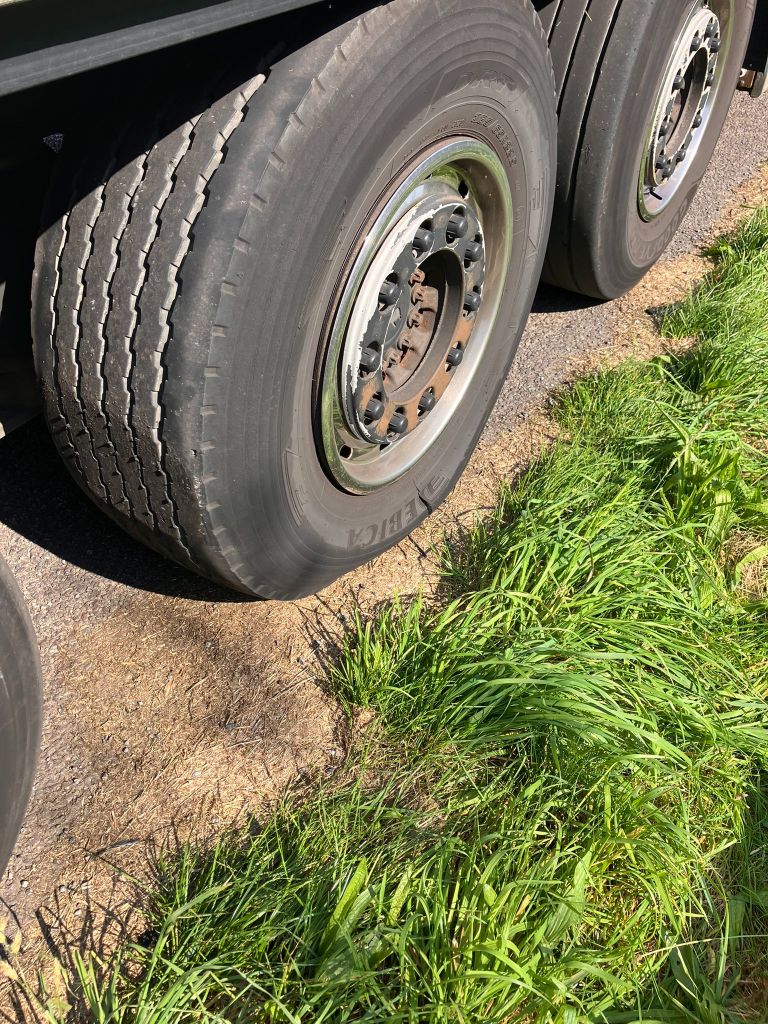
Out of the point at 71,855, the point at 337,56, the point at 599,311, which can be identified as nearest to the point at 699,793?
the point at 71,855

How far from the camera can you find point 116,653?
2.04 meters

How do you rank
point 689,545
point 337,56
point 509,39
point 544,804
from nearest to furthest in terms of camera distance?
point 337,56 < point 544,804 < point 509,39 < point 689,545

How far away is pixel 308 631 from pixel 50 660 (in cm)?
58

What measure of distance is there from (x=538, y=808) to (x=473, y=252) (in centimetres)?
119

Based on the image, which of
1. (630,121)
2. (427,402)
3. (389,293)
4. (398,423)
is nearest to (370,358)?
(389,293)

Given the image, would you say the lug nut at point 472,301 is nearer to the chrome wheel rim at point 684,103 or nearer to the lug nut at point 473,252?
the lug nut at point 473,252

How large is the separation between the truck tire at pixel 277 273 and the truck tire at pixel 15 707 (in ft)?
1.02

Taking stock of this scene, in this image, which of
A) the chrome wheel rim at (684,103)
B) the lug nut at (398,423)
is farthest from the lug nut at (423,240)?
the chrome wheel rim at (684,103)

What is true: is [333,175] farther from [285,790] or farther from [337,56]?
[285,790]

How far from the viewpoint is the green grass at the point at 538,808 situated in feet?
4.86

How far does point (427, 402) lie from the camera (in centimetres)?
215

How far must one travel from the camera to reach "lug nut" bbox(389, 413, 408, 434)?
6.69ft

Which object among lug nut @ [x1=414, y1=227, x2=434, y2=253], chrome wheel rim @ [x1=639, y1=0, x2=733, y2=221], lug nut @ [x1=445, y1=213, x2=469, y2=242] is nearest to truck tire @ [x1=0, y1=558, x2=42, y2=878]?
lug nut @ [x1=414, y1=227, x2=434, y2=253]

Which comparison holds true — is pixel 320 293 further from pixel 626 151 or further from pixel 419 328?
pixel 626 151
